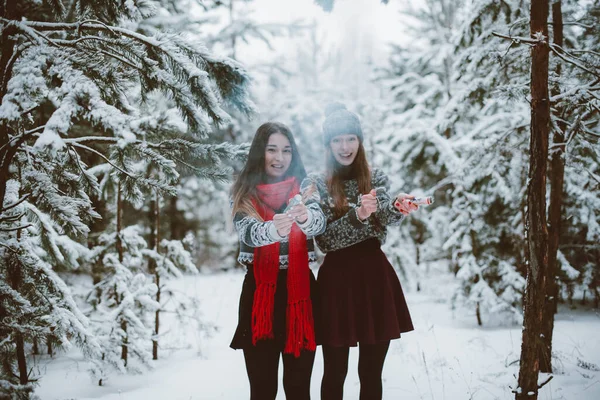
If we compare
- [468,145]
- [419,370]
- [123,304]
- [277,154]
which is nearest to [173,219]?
[123,304]

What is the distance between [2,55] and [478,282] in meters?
6.67

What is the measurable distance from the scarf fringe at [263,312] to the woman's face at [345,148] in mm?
1061

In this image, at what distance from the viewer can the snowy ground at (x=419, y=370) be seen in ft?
12.3

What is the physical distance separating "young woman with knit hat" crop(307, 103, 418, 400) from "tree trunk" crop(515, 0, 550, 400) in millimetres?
899

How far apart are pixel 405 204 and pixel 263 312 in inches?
45.6

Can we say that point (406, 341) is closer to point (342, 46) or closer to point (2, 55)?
point (2, 55)

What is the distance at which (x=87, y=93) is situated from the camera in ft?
6.45

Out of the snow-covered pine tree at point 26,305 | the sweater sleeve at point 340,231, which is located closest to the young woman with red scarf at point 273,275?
the sweater sleeve at point 340,231

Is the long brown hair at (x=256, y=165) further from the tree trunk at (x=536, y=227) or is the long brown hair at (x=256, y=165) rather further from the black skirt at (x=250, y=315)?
the tree trunk at (x=536, y=227)

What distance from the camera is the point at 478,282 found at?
638 cm

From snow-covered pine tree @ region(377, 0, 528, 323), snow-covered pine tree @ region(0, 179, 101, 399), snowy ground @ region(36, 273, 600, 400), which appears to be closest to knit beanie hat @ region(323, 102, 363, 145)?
snow-covered pine tree @ region(377, 0, 528, 323)

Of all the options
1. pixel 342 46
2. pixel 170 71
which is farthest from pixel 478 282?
pixel 342 46

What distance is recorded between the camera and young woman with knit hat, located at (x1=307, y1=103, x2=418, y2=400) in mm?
2629

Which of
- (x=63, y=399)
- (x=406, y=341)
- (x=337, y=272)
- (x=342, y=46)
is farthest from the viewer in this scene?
(x=342, y=46)
